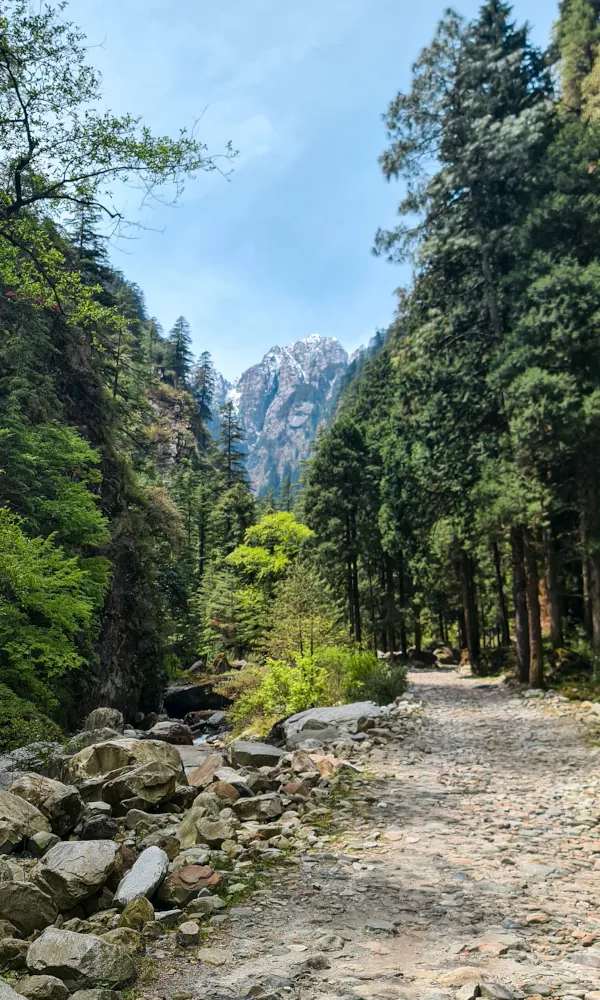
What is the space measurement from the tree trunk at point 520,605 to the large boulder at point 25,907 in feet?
52.9

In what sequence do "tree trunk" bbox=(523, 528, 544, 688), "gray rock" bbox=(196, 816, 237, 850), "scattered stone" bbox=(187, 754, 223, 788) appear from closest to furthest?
"gray rock" bbox=(196, 816, 237, 850) < "scattered stone" bbox=(187, 754, 223, 788) < "tree trunk" bbox=(523, 528, 544, 688)

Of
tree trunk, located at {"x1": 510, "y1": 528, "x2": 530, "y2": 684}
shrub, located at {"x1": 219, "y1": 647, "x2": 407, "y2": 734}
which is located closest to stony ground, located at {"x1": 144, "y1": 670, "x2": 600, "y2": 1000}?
shrub, located at {"x1": 219, "y1": 647, "x2": 407, "y2": 734}

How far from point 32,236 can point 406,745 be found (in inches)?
427

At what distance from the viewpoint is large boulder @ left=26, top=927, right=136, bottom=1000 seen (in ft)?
10.2

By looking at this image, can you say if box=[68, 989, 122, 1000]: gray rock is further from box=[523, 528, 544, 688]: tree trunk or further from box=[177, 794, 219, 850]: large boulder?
box=[523, 528, 544, 688]: tree trunk

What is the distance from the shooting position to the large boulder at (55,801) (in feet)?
18.7

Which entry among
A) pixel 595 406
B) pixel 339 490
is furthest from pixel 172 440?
pixel 595 406

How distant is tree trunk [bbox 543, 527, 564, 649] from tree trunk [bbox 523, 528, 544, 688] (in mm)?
428

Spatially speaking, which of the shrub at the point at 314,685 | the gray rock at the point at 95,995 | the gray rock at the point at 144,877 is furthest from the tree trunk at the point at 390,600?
the gray rock at the point at 95,995

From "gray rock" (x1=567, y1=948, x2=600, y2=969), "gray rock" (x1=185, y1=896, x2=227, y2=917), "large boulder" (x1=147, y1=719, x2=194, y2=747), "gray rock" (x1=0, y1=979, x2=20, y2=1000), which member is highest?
"gray rock" (x1=0, y1=979, x2=20, y2=1000)

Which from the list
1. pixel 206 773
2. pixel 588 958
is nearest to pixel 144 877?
pixel 588 958

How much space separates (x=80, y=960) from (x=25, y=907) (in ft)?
3.00

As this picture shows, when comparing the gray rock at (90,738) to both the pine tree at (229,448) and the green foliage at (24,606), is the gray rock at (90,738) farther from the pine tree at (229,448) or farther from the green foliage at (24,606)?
the pine tree at (229,448)

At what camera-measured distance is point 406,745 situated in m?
10.8
